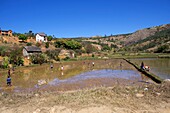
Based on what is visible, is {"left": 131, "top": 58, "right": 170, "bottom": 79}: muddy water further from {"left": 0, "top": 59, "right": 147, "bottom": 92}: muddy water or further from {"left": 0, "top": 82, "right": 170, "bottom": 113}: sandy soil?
{"left": 0, "top": 82, "right": 170, "bottom": 113}: sandy soil

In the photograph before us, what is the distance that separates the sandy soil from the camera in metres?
9.34

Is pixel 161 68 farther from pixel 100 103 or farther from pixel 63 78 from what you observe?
pixel 100 103

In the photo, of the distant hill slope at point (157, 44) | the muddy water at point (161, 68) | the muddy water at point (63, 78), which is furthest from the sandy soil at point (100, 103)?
the distant hill slope at point (157, 44)

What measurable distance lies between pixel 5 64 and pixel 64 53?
30155 mm

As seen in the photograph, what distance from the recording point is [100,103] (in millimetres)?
10258

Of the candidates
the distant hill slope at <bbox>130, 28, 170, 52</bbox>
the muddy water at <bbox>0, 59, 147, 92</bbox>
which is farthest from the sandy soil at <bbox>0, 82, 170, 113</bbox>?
the distant hill slope at <bbox>130, 28, 170, 52</bbox>

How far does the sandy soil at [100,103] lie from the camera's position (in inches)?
368

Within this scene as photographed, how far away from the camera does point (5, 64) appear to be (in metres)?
33.1

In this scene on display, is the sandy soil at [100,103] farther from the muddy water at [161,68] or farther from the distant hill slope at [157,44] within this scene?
the distant hill slope at [157,44]

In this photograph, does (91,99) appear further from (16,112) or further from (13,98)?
(13,98)

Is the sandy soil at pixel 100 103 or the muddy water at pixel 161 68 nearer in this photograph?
the sandy soil at pixel 100 103

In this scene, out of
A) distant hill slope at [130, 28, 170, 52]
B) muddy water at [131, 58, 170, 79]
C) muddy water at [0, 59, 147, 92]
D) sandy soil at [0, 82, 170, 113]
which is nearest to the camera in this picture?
sandy soil at [0, 82, 170, 113]

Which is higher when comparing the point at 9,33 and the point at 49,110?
the point at 9,33

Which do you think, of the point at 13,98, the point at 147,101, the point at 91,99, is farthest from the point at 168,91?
the point at 13,98
